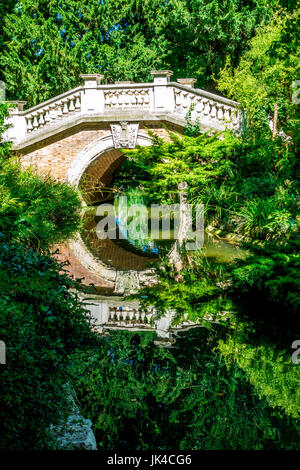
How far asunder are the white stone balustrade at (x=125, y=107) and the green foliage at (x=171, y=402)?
8.48 meters

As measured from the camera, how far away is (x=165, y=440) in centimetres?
329

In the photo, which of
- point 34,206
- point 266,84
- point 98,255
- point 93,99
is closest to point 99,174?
point 93,99

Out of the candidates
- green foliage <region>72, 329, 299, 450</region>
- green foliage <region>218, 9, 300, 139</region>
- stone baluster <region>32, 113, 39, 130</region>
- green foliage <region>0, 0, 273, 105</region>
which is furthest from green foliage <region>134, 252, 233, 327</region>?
green foliage <region>0, 0, 273, 105</region>

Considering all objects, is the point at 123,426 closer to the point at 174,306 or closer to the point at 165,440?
the point at 165,440

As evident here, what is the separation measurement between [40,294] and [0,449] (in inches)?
85.7

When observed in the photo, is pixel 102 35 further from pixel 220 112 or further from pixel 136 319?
pixel 136 319

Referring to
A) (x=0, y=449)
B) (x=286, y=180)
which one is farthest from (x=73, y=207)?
(x=0, y=449)

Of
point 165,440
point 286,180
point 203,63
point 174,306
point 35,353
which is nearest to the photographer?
point 165,440

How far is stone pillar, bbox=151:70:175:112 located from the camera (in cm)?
1243

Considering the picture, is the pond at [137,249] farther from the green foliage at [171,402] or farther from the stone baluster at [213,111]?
the green foliage at [171,402]

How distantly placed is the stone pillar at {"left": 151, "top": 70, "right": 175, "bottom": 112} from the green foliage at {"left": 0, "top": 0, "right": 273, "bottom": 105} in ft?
20.1

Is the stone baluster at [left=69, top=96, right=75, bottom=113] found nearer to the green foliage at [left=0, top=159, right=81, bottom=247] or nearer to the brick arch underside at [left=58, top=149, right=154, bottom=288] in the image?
the brick arch underside at [left=58, top=149, right=154, bottom=288]

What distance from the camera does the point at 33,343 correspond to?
3.74 m

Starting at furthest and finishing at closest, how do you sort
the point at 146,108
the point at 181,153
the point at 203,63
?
the point at 203,63, the point at 146,108, the point at 181,153
